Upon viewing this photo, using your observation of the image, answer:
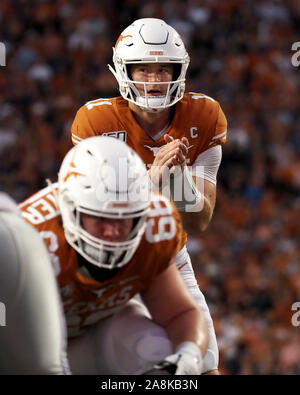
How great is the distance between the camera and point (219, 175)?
8883 mm

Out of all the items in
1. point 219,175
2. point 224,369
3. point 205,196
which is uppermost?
point 205,196

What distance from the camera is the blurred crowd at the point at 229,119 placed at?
792 cm

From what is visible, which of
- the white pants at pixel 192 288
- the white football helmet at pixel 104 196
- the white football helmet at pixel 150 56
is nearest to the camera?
the white football helmet at pixel 104 196

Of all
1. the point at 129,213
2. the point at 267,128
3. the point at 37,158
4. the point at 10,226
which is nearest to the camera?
the point at 10,226

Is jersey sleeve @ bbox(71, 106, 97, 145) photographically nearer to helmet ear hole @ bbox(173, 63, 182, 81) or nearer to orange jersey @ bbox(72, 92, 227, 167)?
orange jersey @ bbox(72, 92, 227, 167)

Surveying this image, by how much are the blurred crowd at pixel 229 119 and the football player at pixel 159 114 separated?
9.92ft

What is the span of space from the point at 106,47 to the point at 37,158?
5.45 feet

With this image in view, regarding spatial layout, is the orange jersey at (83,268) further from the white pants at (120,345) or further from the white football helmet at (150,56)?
the white football helmet at (150,56)

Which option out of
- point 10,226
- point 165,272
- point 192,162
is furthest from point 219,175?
point 10,226

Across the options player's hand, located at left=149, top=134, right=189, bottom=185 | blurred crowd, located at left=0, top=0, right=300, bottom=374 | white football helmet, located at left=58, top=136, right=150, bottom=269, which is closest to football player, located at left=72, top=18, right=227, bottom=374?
player's hand, located at left=149, top=134, right=189, bottom=185

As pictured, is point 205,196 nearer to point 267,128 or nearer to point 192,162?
point 192,162

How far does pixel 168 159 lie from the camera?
3809 millimetres

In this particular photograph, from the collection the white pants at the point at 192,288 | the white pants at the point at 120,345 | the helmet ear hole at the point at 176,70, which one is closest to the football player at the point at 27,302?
the white pants at the point at 120,345

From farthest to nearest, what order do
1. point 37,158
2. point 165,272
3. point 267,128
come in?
point 267,128, point 37,158, point 165,272
